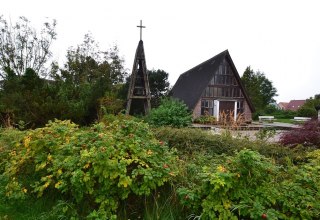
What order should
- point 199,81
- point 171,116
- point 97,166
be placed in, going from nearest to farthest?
point 97,166 → point 171,116 → point 199,81

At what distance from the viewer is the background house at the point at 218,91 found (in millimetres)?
26422

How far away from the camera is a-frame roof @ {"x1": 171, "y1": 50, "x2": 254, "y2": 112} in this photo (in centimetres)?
2639

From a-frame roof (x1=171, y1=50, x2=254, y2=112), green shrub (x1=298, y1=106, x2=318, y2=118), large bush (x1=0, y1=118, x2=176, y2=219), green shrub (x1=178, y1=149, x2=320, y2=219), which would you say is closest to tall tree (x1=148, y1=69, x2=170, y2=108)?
a-frame roof (x1=171, y1=50, x2=254, y2=112)

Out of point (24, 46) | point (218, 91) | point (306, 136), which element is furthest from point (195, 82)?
point (306, 136)

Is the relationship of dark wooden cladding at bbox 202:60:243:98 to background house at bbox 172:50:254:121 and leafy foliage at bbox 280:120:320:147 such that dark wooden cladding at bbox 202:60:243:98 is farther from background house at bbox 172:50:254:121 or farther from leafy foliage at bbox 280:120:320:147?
leafy foliage at bbox 280:120:320:147

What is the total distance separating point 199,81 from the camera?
1117 inches

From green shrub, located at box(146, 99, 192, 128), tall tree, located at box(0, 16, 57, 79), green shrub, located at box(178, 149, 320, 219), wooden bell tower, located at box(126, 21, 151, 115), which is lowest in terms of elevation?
green shrub, located at box(178, 149, 320, 219)

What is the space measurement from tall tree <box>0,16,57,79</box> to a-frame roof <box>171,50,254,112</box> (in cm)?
1132

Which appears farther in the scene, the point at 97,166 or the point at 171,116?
the point at 171,116

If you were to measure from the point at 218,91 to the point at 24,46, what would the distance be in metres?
17.4

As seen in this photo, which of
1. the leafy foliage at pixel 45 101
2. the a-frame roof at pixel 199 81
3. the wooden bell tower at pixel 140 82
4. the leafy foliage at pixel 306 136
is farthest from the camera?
the a-frame roof at pixel 199 81

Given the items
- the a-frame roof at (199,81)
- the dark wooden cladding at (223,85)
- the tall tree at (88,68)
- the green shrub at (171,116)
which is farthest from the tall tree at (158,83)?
the green shrub at (171,116)

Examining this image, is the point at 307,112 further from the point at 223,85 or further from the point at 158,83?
the point at 158,83

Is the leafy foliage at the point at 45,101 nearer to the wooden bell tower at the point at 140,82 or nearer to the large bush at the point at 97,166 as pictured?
the wooden bell tower at the point at 140,82
